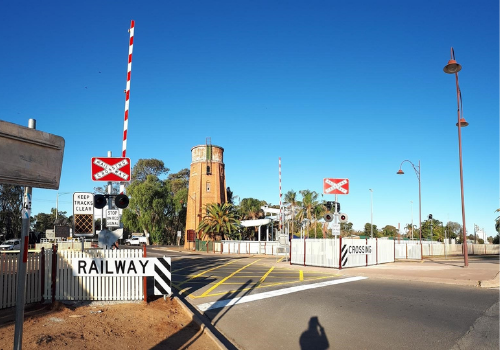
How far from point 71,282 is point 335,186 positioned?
500 inches

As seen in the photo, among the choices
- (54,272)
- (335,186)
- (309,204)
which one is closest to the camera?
(54,272)

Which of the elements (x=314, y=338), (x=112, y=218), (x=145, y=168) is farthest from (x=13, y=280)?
(x=145, y=168)

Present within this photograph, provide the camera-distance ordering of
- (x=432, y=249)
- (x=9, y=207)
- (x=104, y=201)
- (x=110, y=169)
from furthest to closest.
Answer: (x=9, y=207)
(x=432, y=249)
(x=110, y=169)
(x=104, y=201)

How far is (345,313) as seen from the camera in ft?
29.5

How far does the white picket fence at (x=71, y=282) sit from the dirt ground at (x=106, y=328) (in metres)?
0.40

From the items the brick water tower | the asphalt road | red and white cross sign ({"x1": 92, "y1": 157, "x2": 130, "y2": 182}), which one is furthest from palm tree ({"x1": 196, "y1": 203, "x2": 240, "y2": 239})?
red and white cross sign ({"x1": 92, "y1": 157, "x2": 130, "y2": 182})

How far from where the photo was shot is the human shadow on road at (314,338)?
6.66m

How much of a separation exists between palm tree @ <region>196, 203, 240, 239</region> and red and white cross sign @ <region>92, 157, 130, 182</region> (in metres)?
38.7

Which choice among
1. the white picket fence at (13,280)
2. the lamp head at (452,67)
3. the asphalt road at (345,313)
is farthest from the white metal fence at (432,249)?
the white picket fence at (13,280)

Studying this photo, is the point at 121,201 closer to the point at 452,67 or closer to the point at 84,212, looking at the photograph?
the point at 84,212

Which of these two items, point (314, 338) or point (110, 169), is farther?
point (110, 169)

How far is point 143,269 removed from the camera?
9.62 metres

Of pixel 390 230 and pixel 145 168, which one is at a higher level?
pixel 145 168

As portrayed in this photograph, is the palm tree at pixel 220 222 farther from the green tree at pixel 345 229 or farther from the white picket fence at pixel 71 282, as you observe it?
the white picket fence at pixel 71 282
